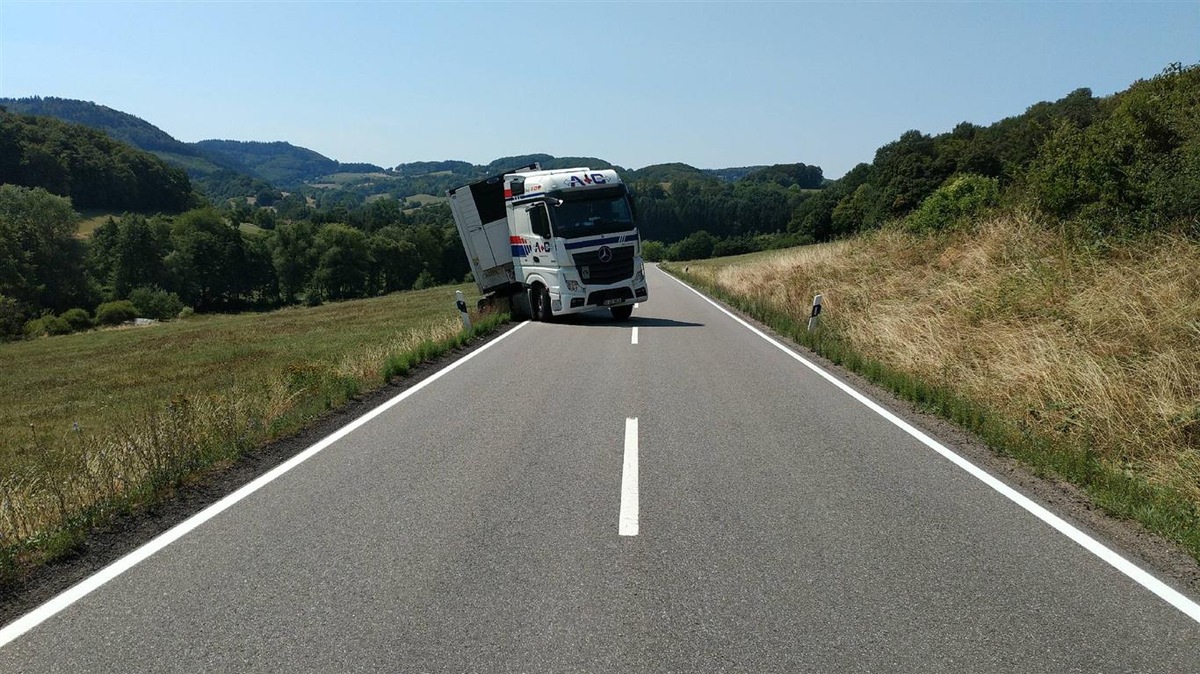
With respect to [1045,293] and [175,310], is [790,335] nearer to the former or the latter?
[1045,293]

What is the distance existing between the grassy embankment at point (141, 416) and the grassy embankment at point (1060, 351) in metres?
7.38

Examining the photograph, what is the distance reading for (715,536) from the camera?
15.6 ft

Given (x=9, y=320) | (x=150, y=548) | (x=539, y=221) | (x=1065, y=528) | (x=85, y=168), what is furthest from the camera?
(x=85, y=168)

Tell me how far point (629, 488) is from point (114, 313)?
69839 millimetres

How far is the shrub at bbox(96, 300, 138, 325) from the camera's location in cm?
6116

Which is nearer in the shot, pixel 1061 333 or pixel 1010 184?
pixel 1061 333

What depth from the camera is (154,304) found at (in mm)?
69000

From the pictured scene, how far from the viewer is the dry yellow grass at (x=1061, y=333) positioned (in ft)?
23.5

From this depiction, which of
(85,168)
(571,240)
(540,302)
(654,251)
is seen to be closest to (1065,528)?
(571,240)

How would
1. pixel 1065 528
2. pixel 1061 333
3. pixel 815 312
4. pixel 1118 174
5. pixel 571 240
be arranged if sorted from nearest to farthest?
pixel 1065 528, pixel 1061 333, pixel 815 312, pixel 1118 174, pixel 571 240

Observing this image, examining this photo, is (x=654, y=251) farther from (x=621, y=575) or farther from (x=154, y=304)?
(x=621, y=575)

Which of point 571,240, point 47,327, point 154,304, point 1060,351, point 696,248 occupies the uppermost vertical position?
point 571,240

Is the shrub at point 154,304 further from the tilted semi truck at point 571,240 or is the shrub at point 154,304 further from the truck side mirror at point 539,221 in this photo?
the truck side mirror at point 539,221

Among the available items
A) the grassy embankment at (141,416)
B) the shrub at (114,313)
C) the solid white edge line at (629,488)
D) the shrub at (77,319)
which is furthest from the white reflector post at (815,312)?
the shrub at (114,313)
